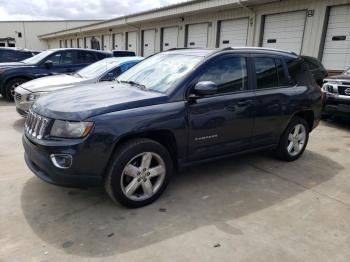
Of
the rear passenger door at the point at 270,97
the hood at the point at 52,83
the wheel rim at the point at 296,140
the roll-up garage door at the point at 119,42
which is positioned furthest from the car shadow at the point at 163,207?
the roll-up garage door at the point at 119,42

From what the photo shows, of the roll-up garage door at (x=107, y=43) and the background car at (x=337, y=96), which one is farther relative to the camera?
the roll-up garage door at (x=107, y=43)

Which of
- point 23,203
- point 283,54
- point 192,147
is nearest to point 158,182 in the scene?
point 192,147

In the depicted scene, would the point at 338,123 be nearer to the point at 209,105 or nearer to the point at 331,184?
the point at 331,184

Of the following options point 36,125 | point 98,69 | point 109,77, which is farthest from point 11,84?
point 36,125

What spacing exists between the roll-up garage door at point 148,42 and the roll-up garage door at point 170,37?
115 centimetres

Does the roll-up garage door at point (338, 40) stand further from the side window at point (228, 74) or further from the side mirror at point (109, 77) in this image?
the side window at point (228, 74)

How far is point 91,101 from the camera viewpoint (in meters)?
3.35

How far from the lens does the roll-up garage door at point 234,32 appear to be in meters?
13.7

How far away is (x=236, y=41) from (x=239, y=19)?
0.93m

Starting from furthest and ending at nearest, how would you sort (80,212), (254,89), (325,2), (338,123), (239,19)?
(239,19)
(325,2)
(338,123)
(254,89)
(80,212)

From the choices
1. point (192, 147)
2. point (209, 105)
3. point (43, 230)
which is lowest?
point (43, 230)

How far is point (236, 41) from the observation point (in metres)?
14.2

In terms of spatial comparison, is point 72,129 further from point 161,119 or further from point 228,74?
point 228,74

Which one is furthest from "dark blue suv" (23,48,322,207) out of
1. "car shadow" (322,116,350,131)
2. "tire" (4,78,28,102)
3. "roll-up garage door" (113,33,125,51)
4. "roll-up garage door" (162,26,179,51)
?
"roll-up garage door" (113,33,125,51)
